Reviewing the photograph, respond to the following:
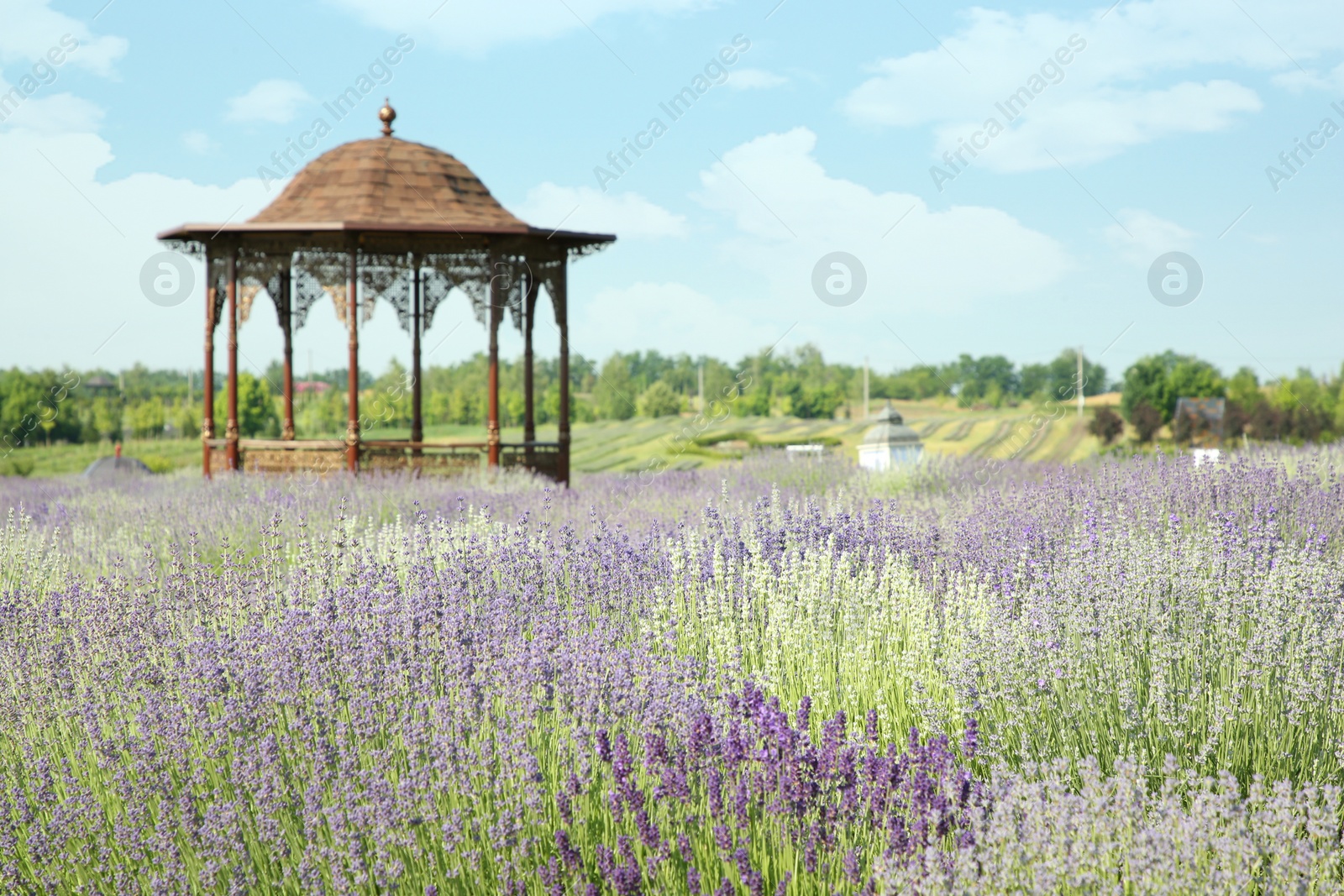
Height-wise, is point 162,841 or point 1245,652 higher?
point 1245,652

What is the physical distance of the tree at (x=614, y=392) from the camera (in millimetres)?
57406

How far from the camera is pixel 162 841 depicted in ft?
11.0

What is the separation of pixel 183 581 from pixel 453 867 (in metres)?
3.51

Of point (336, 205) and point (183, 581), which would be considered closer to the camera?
point (183, 581)

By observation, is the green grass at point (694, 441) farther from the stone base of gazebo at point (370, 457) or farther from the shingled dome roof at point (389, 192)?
the shingled dome roof at point (389, 192)

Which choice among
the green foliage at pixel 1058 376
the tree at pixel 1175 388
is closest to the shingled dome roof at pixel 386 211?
the tree at pixel 1175 388

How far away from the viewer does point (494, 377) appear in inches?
587

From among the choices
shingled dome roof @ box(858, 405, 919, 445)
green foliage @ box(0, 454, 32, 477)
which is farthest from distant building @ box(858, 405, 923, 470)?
green foliage @ box(0, 454, 32, 477)

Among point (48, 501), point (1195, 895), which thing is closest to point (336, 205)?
point (48, 501)

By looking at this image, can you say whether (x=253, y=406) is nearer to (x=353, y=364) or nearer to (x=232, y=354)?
(x=232, y=354)

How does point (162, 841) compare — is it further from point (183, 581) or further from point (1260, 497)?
point (1260, 497)

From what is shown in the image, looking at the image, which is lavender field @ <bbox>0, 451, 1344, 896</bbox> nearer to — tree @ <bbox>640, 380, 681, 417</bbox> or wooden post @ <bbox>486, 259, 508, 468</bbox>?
wooden post @ <bbox>486, 259, 508, 468</bbox>

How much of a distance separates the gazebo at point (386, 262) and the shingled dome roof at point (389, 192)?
0.02 meters

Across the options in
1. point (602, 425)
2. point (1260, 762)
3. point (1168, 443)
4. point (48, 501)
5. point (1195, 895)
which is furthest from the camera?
point (602, 425)
